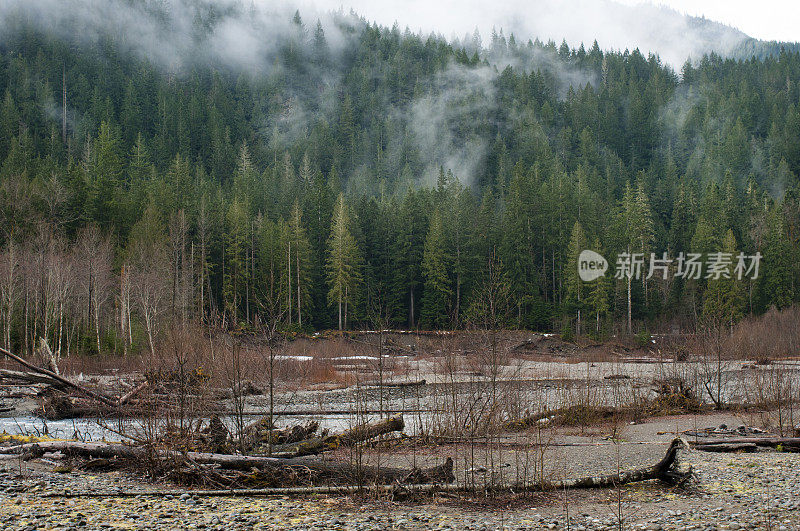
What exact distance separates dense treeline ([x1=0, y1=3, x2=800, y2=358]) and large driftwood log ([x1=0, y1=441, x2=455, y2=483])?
2868 mm

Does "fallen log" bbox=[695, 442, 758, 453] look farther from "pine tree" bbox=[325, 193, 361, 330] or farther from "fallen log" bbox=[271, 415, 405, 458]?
"pine tree" bbox=[325, 193, 361, 330]

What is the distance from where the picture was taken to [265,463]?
11.8 metres

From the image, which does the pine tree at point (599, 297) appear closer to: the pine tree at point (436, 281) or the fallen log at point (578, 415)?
the pine tree at point (436, 281)

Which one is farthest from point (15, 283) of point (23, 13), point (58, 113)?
point (23, 13)

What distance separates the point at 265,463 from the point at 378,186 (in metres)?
107

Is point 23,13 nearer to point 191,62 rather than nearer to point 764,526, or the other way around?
point 191,62

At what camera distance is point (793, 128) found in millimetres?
109875

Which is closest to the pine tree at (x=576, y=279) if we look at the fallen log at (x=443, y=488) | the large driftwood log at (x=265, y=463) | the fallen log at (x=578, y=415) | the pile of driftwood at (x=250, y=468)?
the fallen log at (x=578, y=415)

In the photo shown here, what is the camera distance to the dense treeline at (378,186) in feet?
165

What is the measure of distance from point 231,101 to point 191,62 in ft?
131

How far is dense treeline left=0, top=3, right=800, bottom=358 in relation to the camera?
165 feet

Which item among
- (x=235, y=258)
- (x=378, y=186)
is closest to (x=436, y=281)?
(x=235, y=258)

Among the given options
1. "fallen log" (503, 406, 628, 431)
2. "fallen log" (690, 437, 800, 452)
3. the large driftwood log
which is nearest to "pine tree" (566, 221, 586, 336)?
"fallen log" (503, 406, 628, 431)

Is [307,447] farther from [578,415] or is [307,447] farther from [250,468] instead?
[578,415]
